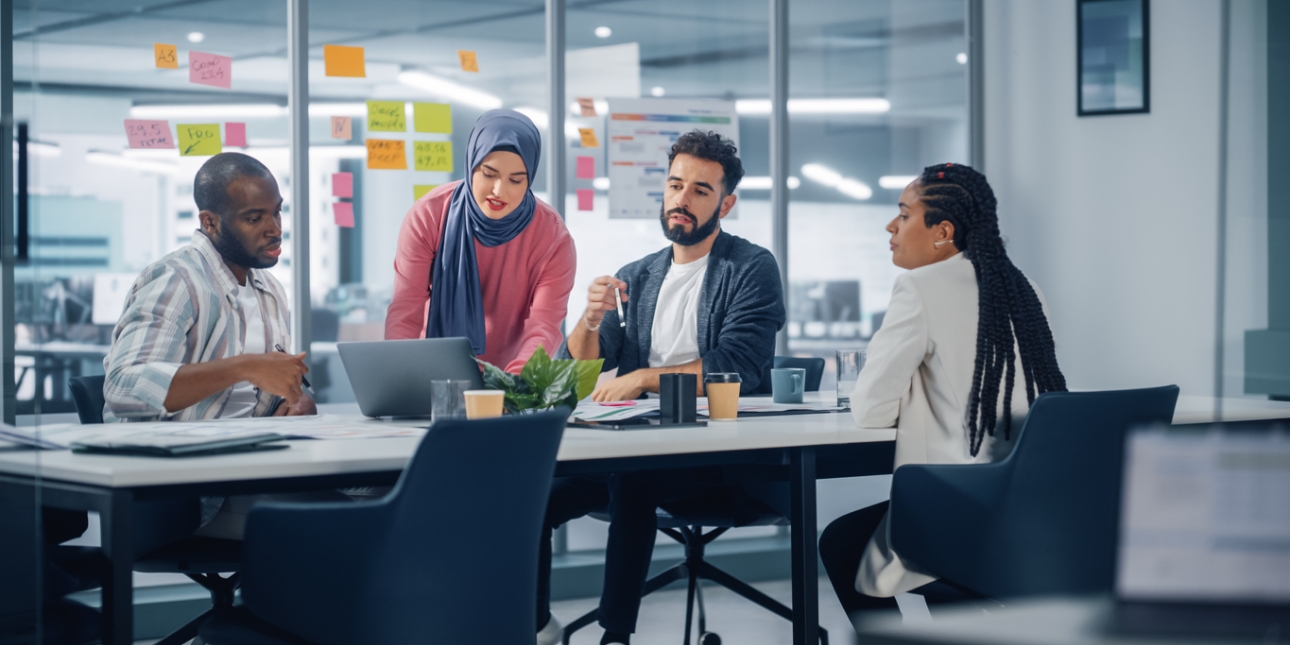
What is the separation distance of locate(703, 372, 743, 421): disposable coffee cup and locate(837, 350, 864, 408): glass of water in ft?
1.01

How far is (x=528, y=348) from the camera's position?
3180 mm

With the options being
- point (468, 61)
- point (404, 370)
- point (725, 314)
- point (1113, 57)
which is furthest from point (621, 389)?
point (1113, 57)

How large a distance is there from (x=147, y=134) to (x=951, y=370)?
261 centimetres

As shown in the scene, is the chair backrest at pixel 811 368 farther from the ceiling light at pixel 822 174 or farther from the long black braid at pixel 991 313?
the ceiling light at pixel 822 174

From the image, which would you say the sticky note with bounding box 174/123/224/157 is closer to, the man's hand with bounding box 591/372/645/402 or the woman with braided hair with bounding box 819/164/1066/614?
the man's hand with bounding box 591/372/645/402

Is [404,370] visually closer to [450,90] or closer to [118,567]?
[118,567]

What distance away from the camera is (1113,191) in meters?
4.16

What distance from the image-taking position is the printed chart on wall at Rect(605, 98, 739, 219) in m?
3.98

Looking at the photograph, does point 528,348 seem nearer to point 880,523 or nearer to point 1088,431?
point 880,523

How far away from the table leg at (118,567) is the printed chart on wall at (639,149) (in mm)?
2702

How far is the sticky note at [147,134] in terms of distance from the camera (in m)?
3.32

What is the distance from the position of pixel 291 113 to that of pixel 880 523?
242 cm

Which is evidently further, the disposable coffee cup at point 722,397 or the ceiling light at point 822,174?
the ceiling light at point 822,174

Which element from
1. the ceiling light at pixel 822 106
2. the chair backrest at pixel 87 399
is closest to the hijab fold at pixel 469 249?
the chair backrest at pixel 87 399
